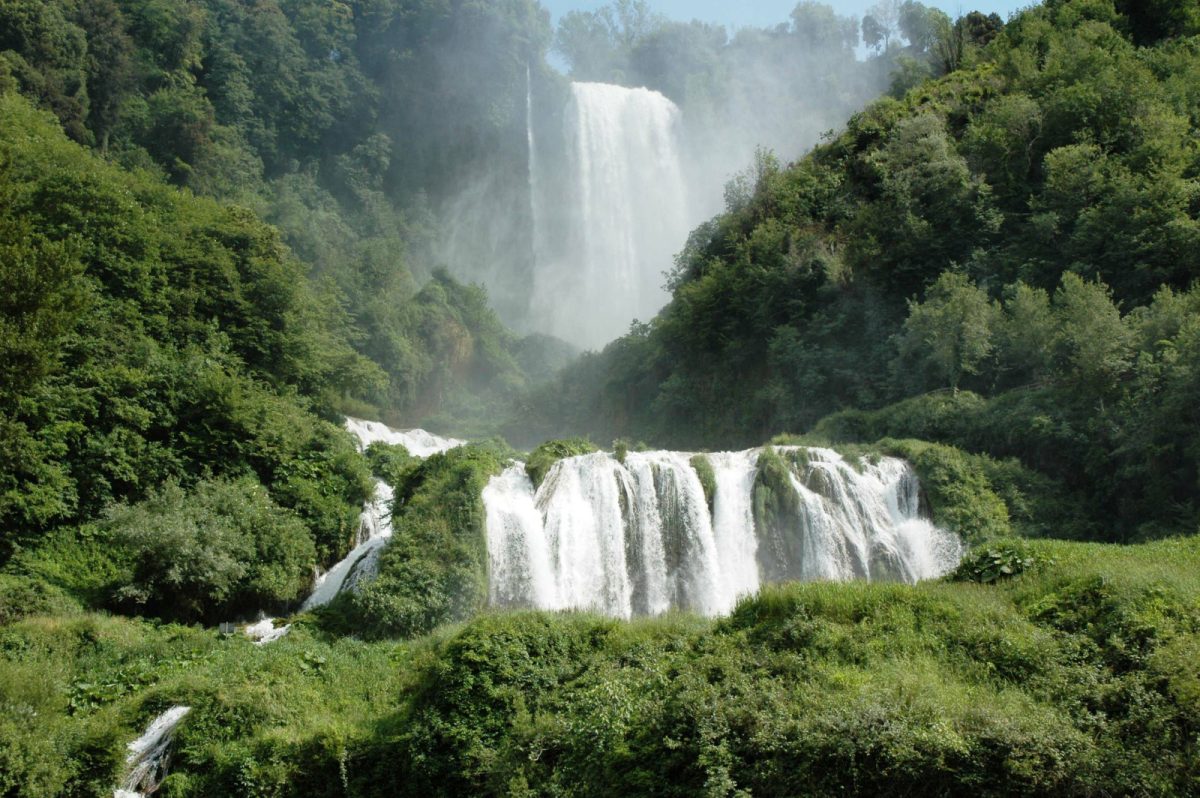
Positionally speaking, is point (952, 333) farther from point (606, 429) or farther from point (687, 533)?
point (606, 429)

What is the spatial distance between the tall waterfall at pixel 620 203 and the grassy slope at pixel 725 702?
48299 mm

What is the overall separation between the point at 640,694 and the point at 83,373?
17919mm

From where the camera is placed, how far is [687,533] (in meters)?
21.1

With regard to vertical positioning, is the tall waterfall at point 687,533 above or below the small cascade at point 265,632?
above

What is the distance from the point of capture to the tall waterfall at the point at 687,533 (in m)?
20.1

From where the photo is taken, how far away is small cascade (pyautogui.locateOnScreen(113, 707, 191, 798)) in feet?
41.5

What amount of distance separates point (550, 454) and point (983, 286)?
16.4 metres

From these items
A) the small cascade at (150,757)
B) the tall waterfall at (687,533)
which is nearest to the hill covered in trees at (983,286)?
the tall waterfall at (687,533)

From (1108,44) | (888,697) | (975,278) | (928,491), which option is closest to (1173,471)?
(928,491)

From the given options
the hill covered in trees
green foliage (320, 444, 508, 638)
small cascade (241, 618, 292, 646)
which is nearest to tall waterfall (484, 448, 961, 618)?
green foliage (320, 444, 508, 638)

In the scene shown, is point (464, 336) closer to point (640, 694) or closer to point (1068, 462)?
point (1068, 462)

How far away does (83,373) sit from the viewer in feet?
72.9

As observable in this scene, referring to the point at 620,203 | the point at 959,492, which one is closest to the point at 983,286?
the point at 959,492

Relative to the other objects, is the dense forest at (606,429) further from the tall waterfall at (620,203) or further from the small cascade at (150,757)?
the tall waterfall at (620,203)
